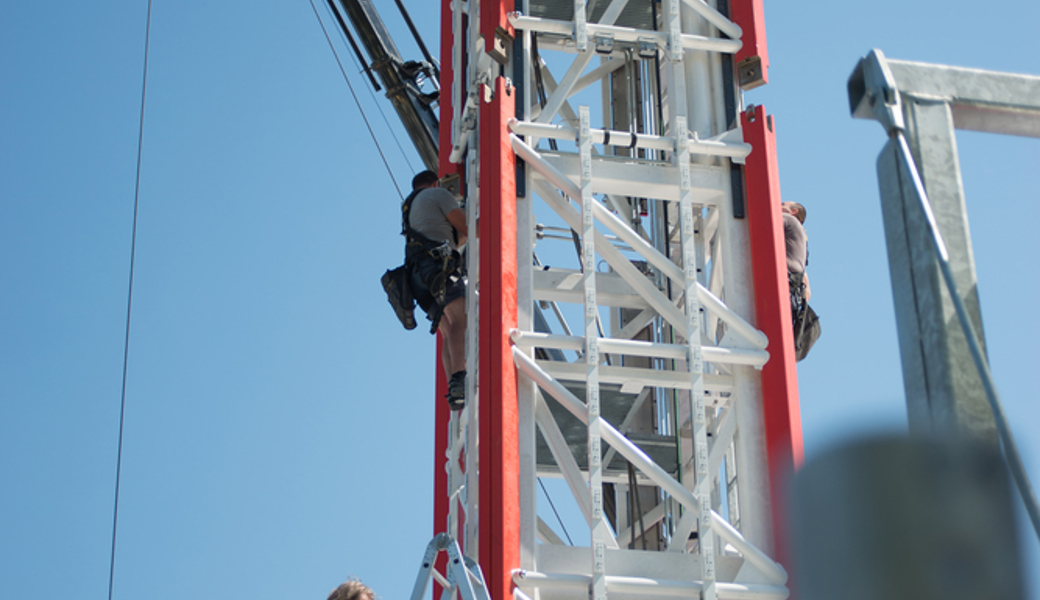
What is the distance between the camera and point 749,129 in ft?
28.0

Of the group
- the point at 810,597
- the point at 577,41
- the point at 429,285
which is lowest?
the point at 810,597

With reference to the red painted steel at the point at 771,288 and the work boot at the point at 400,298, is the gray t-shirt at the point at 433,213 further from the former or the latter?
the red painted steel at the point at 771,288

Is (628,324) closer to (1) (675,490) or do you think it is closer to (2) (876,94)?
(1) (675,490)

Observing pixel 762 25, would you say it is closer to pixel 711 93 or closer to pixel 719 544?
pixel 711 93

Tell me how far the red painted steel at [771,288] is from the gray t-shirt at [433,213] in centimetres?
228

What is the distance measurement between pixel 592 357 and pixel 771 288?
1.38 meters

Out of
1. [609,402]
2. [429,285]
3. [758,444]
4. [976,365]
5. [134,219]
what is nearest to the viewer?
[976,365]

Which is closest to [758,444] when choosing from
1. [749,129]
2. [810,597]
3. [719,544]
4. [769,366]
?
[769,366]

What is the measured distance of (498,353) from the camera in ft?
24.9

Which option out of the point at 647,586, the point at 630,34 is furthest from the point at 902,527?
the point at 630,34

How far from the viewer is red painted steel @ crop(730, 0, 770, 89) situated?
884 cm

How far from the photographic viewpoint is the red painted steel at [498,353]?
23.7ft

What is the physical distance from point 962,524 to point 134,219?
483 inches

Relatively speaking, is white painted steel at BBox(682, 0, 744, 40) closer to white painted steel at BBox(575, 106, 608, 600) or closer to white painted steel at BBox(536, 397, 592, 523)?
white painted steel at BBox(575, 106, 608, 600)
